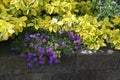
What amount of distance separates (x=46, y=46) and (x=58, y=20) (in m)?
0.39

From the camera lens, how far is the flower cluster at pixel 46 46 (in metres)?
2.90

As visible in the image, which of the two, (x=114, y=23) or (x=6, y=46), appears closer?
(x=6, y=46)

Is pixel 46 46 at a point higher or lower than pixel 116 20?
lower

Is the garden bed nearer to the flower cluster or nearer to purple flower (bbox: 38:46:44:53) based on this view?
the flower cluster

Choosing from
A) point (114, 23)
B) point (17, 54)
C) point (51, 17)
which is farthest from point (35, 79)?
point (114, 23)

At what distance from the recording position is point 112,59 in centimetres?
312

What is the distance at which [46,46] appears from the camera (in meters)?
2.93

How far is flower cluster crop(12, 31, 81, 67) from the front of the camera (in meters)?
2.90

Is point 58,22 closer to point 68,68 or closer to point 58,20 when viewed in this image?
point 58,20

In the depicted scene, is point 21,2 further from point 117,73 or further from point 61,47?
point 117,73

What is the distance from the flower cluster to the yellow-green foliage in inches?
3.3

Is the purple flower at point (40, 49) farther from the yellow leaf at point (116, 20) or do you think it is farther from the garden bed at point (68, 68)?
the yellow leaf at point (116, 20)

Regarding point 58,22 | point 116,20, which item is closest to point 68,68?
point 58,22

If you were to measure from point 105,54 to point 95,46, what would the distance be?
134 millimetres
